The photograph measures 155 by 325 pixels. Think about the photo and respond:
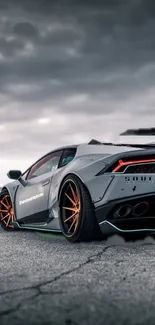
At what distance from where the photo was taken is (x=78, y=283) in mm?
3893

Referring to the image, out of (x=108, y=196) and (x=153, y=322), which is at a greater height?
(x=108, y=196)

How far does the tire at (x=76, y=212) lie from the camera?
589 cm

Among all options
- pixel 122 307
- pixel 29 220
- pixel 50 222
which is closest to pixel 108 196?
pixel 50 222

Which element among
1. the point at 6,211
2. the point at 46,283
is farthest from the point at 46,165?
the point at 46,283

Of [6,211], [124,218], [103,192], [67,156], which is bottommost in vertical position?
[124,218]

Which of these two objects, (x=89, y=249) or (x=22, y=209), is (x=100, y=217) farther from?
(x=22, y=209)

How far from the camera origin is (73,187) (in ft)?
20.5

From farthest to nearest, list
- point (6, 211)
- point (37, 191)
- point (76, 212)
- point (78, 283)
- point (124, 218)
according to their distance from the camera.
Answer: point (6, 211) → point (37, 191) → point (76, 212) → point (124, 218) → point (78, 283)

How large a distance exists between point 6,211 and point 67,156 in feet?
7.08

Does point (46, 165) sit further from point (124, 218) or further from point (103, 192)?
point (124, 218)

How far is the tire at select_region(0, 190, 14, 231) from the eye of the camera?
853cm

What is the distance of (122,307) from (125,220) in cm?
269

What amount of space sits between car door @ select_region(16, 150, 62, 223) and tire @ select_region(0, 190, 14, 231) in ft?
1.64

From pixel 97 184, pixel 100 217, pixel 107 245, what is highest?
pixel 97 184
